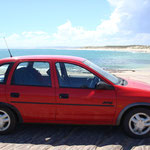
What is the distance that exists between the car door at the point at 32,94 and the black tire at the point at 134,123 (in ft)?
4.87

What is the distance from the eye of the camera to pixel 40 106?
13.5 feet

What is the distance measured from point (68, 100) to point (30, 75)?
985 millimetres

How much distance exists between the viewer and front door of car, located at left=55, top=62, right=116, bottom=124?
3.98 metres

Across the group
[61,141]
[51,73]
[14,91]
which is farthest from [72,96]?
[14,91]

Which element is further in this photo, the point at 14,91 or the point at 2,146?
the point at 14,91

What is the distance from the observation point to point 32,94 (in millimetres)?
4062

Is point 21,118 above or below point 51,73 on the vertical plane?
below

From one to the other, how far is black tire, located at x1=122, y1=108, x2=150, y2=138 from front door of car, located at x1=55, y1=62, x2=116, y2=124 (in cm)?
33

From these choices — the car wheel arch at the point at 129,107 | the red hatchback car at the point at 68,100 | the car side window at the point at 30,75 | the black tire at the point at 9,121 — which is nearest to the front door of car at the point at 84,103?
the red hatchback car at the point at 68,100

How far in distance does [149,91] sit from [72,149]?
191 cm

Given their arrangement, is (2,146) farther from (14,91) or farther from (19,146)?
(14,91)

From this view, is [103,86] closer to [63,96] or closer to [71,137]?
[63,96]

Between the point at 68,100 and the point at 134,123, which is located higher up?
the point at 68,100

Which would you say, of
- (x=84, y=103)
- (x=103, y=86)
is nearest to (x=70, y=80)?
(x=84, y=103)
